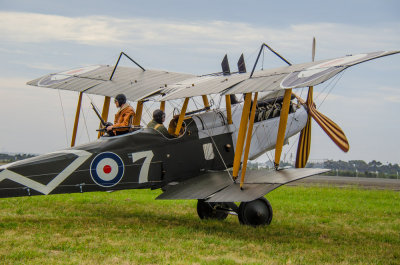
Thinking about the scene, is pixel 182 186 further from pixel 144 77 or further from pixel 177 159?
pixel 144 77

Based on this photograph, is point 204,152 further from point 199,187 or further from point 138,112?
point 138,112

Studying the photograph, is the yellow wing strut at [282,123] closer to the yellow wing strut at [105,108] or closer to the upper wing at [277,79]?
the upper wing at [277,79]

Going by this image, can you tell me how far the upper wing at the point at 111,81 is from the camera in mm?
9711

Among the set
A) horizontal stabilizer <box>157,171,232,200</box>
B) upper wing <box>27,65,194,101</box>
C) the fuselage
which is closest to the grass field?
horizontal stabilizer <box>157,171,232,200</box>

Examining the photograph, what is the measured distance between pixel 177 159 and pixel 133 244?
8.26ft

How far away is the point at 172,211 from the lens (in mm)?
9758

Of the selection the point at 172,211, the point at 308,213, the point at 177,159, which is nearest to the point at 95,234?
the point at 177,159

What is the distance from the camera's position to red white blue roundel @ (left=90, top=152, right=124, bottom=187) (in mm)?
7605

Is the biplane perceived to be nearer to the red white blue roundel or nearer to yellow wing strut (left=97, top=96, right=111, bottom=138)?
the red white blue roundel

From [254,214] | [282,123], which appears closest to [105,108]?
[282,123]

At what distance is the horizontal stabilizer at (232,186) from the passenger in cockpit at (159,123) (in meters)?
0.92

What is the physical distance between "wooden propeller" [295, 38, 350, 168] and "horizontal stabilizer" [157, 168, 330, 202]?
1.04m

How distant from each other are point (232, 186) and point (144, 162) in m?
1.50

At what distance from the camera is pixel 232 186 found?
7668 mm
